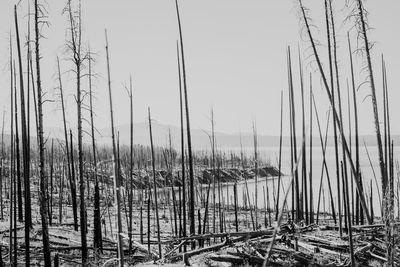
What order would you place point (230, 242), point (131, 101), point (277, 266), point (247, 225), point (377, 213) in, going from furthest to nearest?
point (377, 213) → point (247, 225) → point (131, 101) → point (230, 242) → point (277, 266)

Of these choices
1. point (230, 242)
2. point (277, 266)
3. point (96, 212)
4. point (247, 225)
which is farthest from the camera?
point (247, 225)

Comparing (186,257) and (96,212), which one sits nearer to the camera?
(186,257)

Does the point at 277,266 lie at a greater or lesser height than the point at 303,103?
lesser

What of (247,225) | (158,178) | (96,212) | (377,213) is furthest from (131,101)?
(158,178)

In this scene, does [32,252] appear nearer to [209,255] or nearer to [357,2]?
[209,255]

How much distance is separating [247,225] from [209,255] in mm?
17053

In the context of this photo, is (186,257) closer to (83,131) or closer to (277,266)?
(277,266)

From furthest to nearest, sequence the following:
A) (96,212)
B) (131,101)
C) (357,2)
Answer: (96,212)
(131,101)
(357,2)

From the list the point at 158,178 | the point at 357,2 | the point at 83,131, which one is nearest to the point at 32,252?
the point at 83,131

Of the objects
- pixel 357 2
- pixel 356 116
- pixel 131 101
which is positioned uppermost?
pixel 357 2

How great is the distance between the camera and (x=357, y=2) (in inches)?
386

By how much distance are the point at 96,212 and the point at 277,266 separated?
792 cm

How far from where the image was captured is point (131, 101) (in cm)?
1076

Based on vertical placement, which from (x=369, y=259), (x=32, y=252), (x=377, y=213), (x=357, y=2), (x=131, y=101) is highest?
(x=357, y=2)
